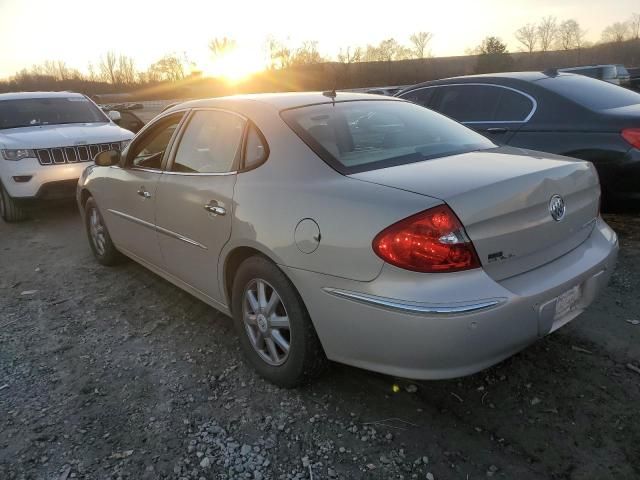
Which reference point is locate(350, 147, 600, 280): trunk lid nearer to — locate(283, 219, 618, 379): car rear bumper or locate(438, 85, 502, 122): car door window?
locate(283, 219, 618, 379): car rear bumper

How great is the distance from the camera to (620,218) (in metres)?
5.37

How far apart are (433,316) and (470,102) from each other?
4088mm

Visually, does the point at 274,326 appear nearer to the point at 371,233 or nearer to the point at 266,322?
the point at 266,322

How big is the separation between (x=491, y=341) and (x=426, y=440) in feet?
1.96

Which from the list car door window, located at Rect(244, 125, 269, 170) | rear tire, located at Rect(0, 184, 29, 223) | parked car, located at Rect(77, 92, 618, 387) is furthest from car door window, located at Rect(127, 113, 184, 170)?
rear tire, located at Rect(0, 184, 29, 223)

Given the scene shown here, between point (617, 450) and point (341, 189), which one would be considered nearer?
point (617, 450)

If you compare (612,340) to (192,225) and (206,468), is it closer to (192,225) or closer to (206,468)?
(206,468)

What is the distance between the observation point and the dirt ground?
7.59ft

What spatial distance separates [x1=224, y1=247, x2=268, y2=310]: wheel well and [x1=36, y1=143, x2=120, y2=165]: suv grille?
16.1 feet

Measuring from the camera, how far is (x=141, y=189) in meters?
3.88

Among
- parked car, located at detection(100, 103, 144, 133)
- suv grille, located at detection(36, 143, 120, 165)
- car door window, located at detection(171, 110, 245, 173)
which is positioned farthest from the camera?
parked car, located at detection(100, 103, 144, 133)

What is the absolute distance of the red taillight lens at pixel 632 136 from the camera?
4.36 meters

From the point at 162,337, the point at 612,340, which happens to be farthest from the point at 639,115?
the point at 162,337

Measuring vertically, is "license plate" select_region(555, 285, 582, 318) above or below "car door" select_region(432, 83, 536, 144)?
below
